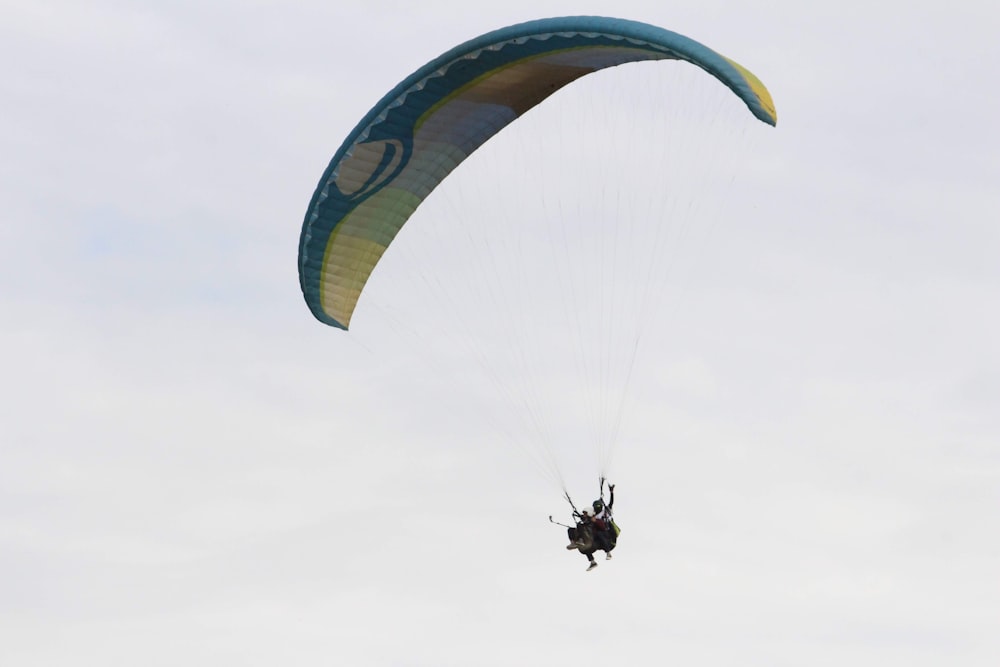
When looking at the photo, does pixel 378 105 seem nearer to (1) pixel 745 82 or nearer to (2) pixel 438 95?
(2) pixel 438 95

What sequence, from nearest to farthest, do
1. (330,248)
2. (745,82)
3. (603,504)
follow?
1. (745,82)
2. (603,504)
3. (330,248)

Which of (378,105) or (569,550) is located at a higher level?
(378,105)

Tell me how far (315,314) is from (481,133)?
3.89 meters

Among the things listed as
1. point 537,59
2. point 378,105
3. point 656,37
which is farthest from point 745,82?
point 378,105

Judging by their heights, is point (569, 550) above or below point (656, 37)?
below

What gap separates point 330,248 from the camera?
34.2 meters

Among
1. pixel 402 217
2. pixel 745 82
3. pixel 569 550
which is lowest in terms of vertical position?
pixel 569 550

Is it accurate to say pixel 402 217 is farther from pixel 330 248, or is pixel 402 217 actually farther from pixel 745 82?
pixel 745 82

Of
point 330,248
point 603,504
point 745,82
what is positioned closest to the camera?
point 745,82

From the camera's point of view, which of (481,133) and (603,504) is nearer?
(603,504)

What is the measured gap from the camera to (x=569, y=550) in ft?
106

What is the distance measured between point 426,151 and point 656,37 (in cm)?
542

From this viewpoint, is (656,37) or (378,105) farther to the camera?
(378,105)

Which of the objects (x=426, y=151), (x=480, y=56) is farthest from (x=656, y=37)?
(x=426, y=151)
